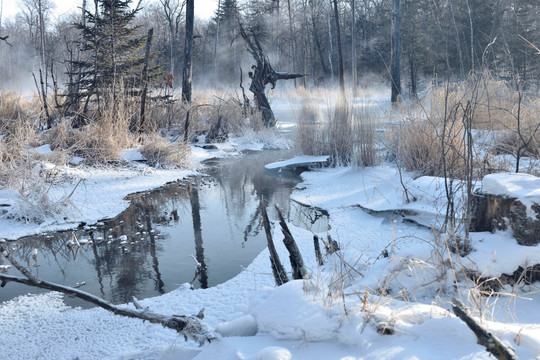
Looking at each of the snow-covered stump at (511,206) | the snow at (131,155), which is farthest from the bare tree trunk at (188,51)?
the snow-covered stump at (511,206)

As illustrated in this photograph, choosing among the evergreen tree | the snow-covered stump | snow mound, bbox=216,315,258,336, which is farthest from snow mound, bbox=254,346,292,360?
the evergreen tree

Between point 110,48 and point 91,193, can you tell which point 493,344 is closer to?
point 91,193

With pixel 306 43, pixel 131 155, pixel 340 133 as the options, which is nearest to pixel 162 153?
pixel 131 155

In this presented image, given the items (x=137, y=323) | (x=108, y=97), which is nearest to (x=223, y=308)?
(x=137, y=323)

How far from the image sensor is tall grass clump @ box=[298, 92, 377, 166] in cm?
585

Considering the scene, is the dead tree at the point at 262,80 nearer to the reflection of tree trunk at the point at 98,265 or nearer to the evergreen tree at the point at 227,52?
the reflection of tree trunk at the point at 98,265

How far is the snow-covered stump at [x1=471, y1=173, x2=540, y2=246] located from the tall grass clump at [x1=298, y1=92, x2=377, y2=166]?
3.19 m

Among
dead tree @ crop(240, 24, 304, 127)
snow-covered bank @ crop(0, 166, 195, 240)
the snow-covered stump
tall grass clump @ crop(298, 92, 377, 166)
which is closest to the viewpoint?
the snow-covered stump

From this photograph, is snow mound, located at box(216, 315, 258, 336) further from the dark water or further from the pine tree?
the pine tree

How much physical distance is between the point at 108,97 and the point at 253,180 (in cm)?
290

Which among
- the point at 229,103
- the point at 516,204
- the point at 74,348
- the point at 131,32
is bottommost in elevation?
the point at 74,348

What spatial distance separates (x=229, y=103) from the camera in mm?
10617

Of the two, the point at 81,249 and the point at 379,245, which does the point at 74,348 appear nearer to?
the point at 81,249

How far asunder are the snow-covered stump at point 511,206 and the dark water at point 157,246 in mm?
1593
